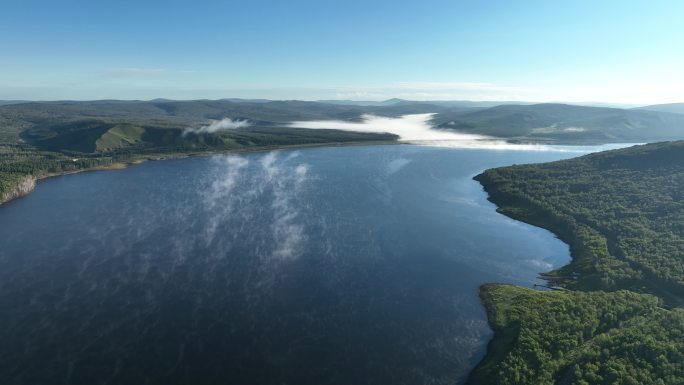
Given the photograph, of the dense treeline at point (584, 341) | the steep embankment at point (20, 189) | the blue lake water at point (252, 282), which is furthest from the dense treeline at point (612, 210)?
the steep embankment at point (20, 189)

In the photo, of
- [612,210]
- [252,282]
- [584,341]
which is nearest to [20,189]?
[252,282]

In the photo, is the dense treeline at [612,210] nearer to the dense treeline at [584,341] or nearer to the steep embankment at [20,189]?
the dense treeline at [584,341]

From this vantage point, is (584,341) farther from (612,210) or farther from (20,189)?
(20,189)

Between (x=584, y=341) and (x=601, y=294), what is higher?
(x=601, y=294)

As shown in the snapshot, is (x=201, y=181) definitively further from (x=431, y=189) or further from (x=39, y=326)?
(x=39, y=326)

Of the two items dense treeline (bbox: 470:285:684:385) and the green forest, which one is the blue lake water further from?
the green forest

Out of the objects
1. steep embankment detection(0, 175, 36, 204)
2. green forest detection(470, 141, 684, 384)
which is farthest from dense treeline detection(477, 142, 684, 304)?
steep embankment detection(0, 175, 36, 204)
